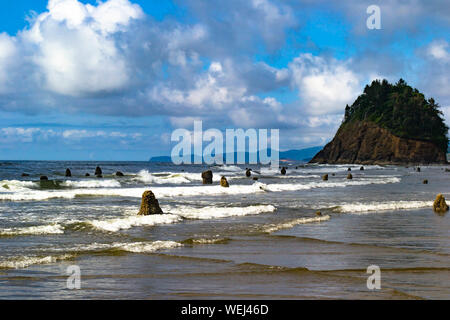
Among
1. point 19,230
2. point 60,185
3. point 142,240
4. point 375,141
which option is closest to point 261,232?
point 142,240

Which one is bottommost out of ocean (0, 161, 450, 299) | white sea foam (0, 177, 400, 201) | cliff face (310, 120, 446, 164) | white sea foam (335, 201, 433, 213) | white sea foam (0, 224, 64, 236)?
ocean (0, 161, 450, 299)

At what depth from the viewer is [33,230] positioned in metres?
12.3

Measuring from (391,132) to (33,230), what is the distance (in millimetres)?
127517

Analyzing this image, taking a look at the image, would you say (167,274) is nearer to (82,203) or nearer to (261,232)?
(261,232)

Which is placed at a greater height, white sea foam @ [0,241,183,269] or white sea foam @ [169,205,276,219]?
white sea foam @ [169,205,276,219]

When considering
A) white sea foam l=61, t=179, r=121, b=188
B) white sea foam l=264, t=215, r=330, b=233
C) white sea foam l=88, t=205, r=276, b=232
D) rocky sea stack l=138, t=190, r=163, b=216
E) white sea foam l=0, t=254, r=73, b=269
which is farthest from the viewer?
white sea foam l=61, t=179, r=121, b=188

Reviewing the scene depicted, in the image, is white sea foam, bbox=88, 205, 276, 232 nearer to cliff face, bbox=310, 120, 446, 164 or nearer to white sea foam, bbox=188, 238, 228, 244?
white sea foam, bbox=188, 238, 228, 244

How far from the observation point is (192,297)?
6484mm

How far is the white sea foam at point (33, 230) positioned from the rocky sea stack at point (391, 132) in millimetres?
120251

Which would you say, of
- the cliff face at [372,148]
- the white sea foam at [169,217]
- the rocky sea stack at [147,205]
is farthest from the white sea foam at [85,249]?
the cliff face at [372,148]

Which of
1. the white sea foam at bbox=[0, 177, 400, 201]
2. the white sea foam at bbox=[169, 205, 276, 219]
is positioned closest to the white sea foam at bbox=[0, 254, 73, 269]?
the white sea foam at bbox=[169, 205, 276, 219]

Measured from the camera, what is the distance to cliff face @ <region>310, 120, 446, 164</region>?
407ft

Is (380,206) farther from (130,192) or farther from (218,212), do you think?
(130,192)

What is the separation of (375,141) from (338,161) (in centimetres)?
1234
